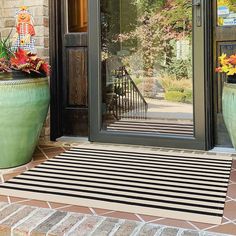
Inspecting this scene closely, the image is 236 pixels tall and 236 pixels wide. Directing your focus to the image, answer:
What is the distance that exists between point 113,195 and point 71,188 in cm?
28

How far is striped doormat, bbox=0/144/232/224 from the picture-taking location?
204cm

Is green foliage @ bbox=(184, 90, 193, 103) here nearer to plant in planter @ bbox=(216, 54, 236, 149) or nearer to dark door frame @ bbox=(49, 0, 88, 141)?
plant in planter @ bbox=(216, 54, 236, 149)

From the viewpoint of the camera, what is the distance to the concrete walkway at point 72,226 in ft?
5.63

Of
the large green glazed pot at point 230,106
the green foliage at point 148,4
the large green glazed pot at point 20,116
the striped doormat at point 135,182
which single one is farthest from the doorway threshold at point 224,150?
the large green glazed pot at point 20,116

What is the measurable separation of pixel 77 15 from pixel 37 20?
14.7 inches

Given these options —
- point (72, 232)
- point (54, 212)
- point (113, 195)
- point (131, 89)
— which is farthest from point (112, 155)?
point (72, 232)

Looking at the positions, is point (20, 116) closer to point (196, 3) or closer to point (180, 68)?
point (180, 68)

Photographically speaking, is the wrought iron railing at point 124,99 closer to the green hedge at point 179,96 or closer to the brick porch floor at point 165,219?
the green hedge at point 179,96

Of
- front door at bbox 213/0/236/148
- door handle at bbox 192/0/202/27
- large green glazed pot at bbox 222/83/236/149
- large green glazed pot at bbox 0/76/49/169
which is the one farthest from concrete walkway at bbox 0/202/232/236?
door handle at bbox 192/0/202/27

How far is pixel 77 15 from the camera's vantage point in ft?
11.7

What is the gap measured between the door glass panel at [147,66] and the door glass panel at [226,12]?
0.24 meters

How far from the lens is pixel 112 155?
3.08 meters

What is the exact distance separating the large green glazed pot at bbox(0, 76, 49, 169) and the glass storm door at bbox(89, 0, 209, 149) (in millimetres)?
712

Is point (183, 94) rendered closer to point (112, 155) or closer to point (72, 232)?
point (112, 155)
